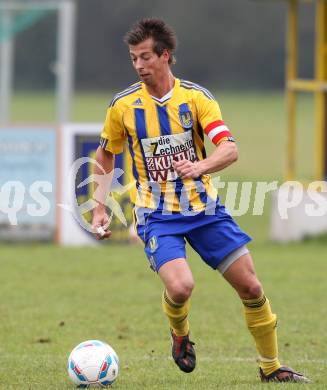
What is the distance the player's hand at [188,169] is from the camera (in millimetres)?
6535

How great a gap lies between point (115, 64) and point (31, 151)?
3186cm

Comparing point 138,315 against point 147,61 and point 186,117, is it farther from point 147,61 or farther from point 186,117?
point 147,61

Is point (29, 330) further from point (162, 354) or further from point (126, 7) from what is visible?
point (126, 7)

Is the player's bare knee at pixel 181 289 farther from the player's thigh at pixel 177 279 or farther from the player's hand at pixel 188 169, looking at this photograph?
the player's hand at pixel 188 169

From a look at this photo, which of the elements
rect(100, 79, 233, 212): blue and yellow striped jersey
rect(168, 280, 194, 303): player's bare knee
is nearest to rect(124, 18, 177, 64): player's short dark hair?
rect(100, 79, 233, 212): blue and yellow striped jersey

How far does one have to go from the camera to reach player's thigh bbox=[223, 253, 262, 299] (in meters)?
6.92

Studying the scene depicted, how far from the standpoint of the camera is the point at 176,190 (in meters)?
7.05

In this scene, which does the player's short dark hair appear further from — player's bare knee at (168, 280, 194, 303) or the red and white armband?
player's bare knee at (168, 280, 194, 303)

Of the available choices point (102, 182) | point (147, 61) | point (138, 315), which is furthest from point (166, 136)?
point (138, 315)

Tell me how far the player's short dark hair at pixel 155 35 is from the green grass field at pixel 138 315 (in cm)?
206

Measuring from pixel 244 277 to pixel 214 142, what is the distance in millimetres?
838

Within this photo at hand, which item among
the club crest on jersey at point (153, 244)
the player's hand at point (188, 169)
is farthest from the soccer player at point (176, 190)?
the player's hand at point (188, 169)

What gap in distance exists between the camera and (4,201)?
599 inches

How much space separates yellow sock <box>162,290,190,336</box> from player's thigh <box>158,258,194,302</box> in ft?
0.42
